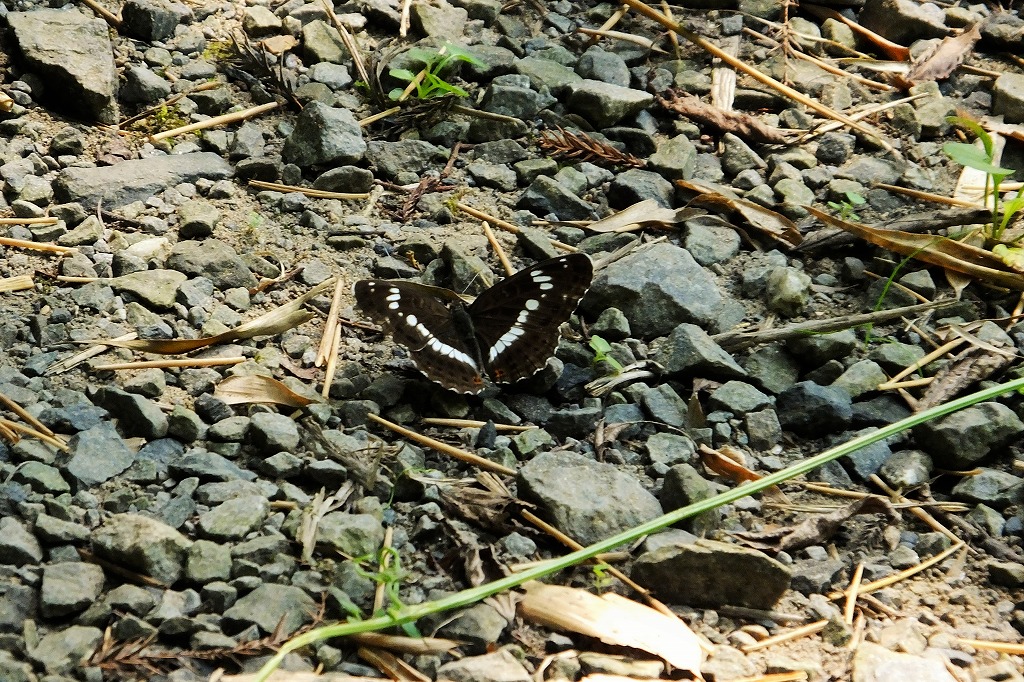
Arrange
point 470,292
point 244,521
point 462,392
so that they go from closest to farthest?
point 244,521 < point 462,392 < point 470,292

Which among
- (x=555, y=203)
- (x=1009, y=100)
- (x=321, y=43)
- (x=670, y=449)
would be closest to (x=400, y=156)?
(x=555, y=203)

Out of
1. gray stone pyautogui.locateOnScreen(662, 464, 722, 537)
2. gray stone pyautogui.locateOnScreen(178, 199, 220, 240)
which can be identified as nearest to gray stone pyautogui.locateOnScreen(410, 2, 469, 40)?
gray stone pyautogui.locateOnScreen(178, 199, 220, 240)

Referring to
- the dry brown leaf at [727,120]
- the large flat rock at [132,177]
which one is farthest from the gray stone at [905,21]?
the large flat rock at [132,177]

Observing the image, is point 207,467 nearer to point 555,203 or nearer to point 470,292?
point 470,292

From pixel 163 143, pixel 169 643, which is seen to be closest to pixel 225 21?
pixel 163 143

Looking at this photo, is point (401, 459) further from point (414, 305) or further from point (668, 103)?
point (668, 103)

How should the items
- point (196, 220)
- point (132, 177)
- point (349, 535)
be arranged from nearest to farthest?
point (349, 535) < point (196, 220) < point (132, 177)
